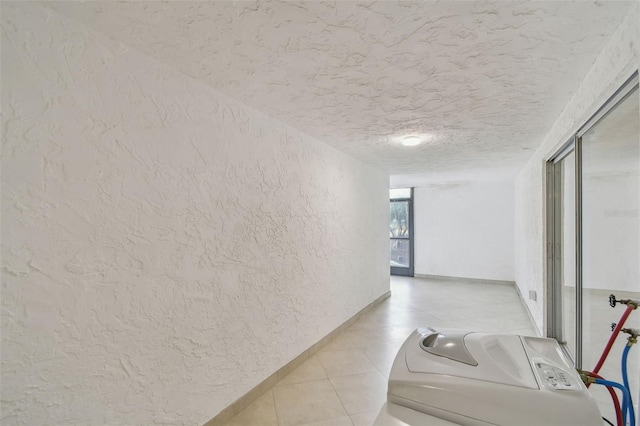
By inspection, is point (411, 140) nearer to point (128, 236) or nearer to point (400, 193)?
point (128, 236)

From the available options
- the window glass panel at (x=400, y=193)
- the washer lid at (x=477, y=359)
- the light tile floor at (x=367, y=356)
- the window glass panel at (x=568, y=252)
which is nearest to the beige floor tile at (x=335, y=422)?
the light tile floor at (x=367, y=356)

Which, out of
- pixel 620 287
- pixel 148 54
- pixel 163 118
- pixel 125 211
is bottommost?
pixel 620 287

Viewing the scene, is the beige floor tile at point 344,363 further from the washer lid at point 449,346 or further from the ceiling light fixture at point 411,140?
the ceiling light fixture at point 411,140

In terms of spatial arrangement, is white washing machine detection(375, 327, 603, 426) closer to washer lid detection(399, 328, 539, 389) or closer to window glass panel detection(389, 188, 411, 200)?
washer lid detection(399, 328, 539, 389)

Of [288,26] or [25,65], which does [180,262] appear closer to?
[25,65]

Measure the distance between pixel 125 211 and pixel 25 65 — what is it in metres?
0.64

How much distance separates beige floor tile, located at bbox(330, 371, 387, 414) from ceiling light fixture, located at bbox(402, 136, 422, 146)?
222cm

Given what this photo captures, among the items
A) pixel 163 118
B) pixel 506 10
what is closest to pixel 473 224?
pixel 506 10

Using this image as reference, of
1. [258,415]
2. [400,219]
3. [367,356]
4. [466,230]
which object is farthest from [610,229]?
[400,219]

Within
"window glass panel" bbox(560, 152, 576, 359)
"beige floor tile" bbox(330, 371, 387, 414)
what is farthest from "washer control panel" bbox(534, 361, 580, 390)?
"window glass panel" bbox(560, 152, 576, 359)

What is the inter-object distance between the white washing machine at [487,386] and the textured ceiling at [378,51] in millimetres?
1325

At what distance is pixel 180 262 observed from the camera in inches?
65.3

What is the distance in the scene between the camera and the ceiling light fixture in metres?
2.94

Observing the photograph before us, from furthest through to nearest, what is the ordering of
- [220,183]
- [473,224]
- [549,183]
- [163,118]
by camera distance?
[473,224]
[549,183]
[220,183]
[163,118]
